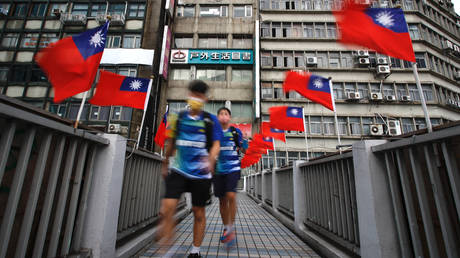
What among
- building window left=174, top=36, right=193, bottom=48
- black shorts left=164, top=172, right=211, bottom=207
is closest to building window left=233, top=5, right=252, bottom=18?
building window left=174, top=36, right=193, bottom=48

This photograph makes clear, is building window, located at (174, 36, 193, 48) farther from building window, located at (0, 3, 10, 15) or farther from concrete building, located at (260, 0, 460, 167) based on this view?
building window, located at (0, 3, 10, 15)

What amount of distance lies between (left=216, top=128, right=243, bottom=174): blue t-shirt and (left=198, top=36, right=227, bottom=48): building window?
23.3 meters

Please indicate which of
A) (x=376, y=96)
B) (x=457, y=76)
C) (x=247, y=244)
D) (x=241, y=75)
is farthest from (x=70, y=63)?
(x=457, y=76)

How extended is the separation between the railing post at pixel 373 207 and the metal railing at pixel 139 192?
3060 mm

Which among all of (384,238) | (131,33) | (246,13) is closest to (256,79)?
(246,13)

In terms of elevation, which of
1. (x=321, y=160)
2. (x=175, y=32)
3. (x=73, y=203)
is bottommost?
(x=73, y=203)

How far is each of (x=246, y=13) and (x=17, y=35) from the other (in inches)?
942

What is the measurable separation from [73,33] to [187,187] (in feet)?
87.5

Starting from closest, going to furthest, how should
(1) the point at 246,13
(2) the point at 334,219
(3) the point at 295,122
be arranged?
(2) the point at 334,219, (3) the point at 295,122, (1) the point at 246,13

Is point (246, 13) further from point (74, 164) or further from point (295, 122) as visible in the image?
point (74, 164)

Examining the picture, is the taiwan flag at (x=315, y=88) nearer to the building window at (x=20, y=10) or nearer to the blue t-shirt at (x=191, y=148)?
the blue t-shirt at (x=191, y=148)

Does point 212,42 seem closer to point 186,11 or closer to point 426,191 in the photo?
point 186,11

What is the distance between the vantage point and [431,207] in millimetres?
1887

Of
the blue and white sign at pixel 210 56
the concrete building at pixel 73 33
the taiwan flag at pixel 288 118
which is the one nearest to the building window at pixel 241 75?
the blue and white sign at pixel 210 56
